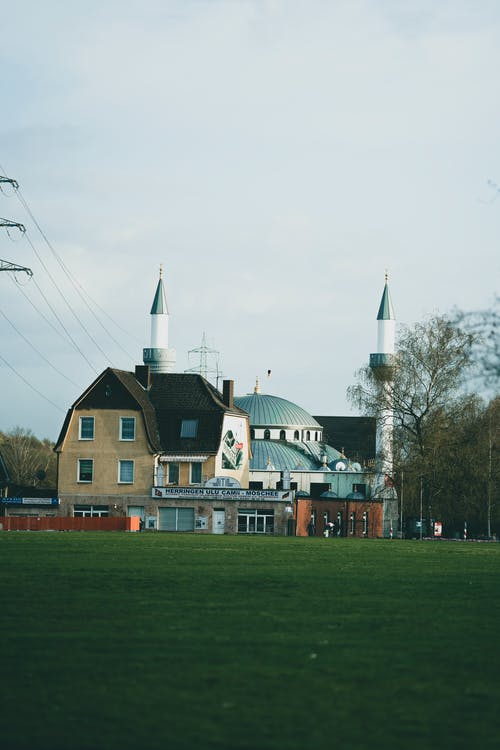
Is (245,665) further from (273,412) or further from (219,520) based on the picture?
(273,412)

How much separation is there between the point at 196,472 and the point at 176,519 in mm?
4206

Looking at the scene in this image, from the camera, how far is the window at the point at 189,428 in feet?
311

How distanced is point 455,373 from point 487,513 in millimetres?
20303

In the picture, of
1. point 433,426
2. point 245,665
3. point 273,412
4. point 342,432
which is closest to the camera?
point 245,665

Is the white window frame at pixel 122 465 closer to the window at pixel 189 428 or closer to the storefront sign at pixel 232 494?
the storefront sign at pixel 232 494

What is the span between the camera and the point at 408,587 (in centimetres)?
2738

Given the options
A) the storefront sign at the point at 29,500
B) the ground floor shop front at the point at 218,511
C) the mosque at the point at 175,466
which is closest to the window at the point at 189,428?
the mosque at the point at 175,466

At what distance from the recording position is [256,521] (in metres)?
91.2

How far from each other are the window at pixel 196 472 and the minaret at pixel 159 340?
37.0 m

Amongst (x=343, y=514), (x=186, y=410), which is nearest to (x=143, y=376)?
(x=186, y=410)

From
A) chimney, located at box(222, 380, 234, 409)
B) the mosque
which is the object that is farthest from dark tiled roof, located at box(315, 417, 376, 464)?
the mosque

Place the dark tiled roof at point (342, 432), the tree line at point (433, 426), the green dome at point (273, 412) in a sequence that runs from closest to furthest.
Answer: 1. the tree line at point (433, 426)
2. the green dome at point (273, 412)
3. the dark tiled roof at point (342, 432)

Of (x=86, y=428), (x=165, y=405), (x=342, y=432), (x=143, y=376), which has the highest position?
(x=342, y=432)

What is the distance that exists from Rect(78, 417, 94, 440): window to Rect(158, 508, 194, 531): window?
7812 millimetres
